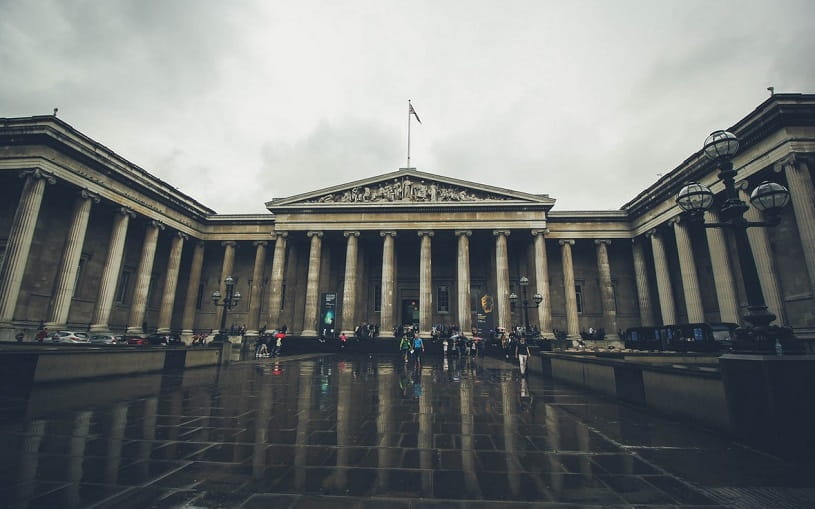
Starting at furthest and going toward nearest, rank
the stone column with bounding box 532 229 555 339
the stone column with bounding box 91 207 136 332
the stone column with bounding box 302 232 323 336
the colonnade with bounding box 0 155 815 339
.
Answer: the stone column with bounding box 302 232 323 336 < the stone column with bounding box 532 229 555 339 < the stone column with bounding box 91 207 136 332 < the colonnade with bounding box 0 155 815 339

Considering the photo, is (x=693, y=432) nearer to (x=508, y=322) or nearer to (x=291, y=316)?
(x=508, y=322)

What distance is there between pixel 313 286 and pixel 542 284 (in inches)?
744

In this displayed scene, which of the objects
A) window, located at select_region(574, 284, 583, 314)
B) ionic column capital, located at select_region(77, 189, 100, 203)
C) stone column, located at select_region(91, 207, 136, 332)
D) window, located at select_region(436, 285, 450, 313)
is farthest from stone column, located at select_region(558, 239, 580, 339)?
ionic column capital, located at select_region(77, 189, 100, 203)

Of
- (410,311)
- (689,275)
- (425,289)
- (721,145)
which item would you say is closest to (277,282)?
(425,289)

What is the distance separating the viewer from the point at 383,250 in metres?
32.4

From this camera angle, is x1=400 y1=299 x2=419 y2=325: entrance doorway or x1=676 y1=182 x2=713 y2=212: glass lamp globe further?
x1=400 y1=299 x2=419 y2=325: entrance doorway

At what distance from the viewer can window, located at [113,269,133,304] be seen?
29.1 meters

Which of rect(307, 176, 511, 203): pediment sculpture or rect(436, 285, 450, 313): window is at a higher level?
rect(307, 176, 511, 203): pediment sculpture

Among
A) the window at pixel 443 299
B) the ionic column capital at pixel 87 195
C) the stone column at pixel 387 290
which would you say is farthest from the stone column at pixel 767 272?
the ionic column capital at pixel 87 195

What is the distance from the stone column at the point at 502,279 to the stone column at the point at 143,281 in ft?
91.5

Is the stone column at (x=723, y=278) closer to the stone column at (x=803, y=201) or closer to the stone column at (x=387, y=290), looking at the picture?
the stone column at (x=803, y=201)

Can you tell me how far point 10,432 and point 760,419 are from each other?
10047mm

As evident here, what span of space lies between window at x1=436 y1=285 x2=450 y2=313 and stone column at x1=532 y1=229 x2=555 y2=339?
8636 mm

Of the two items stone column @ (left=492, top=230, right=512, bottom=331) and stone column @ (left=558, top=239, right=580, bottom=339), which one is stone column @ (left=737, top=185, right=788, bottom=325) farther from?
stone column @ (left=492, top=230, right=512, bottom=331)
